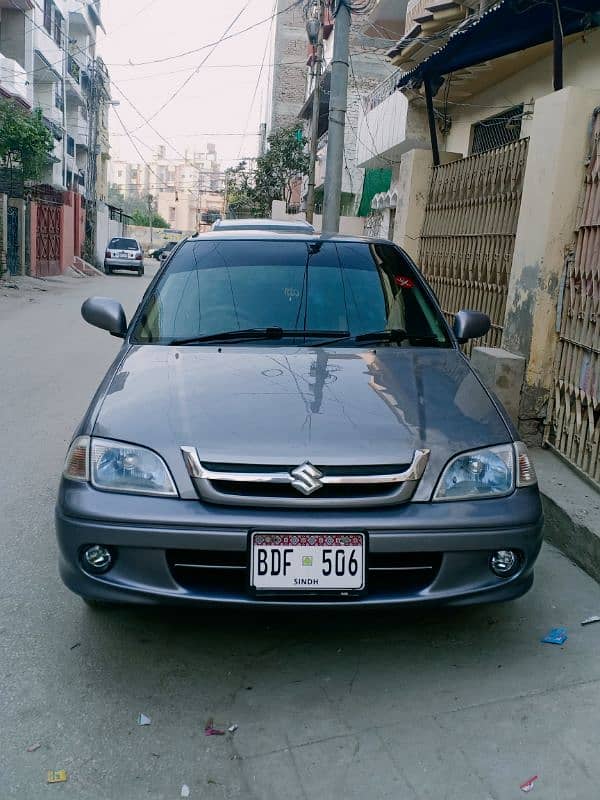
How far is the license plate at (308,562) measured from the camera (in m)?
2.62

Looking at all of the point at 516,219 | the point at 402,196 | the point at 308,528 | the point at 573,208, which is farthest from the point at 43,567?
the point at 402,196

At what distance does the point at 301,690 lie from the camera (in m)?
2.80

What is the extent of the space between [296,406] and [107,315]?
1574mm

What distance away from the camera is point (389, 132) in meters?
15.5

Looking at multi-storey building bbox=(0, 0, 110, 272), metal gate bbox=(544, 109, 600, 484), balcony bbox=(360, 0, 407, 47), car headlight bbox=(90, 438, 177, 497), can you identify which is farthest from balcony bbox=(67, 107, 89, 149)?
car headlight bbox=(90, 438, 177, 497)

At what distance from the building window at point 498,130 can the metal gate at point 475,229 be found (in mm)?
1859

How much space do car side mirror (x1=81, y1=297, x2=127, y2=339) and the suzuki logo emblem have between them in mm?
1815

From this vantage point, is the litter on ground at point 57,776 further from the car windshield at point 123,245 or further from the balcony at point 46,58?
the car windshield at point 123,245

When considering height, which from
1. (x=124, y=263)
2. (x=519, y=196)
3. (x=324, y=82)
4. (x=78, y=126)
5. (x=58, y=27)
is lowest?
(x=124, y=263)

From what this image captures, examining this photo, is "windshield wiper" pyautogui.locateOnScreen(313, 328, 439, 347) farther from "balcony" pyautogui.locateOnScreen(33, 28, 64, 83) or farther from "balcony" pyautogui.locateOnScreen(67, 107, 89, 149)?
"balcony" pyautogui.locateOnScreen(67, 107, 89, 149)

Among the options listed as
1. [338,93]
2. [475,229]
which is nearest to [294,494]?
[475,229]

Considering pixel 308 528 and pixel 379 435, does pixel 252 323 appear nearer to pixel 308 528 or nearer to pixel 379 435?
pixel 379 435

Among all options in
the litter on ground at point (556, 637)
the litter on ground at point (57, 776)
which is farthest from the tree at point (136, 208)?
the litter on ground at point (57, 776)

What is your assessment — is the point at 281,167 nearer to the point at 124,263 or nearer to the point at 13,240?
the point at 124,263
